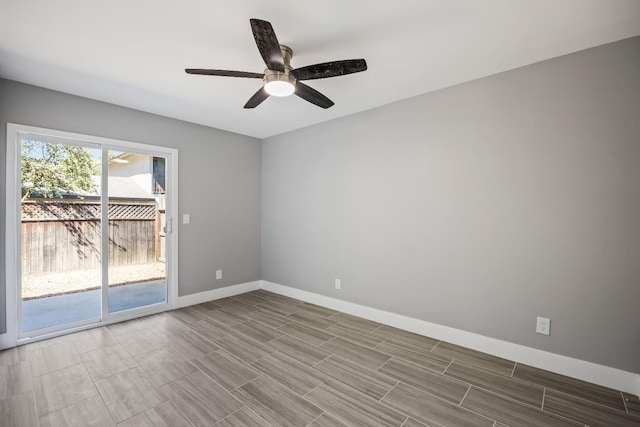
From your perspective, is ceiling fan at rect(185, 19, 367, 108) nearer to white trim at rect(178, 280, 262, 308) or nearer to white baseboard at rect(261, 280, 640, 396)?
white baseboard at rect(261, 280, 640, 396)

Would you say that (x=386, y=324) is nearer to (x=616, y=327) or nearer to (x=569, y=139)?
(x=616, y=327)

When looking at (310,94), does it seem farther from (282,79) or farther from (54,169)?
(54,169)

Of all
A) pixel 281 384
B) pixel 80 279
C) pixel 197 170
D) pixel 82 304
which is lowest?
pixel 281 384

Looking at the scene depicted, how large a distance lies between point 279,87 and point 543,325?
9.65 ft

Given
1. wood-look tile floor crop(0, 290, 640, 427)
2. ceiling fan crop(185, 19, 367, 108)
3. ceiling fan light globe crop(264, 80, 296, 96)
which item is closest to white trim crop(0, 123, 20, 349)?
wood-look tile floor crop(0, 290, 640, 427)

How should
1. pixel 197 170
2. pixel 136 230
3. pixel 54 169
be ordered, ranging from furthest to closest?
pixel 197 170 → pixel 136 230 → pixel 54 169

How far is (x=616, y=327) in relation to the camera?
7.00 feet

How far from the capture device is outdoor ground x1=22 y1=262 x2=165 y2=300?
2.96m

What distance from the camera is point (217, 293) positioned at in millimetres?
4324

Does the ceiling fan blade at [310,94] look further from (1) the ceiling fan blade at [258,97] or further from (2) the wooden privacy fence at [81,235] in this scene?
(2) the wooden privacy fence at [81,235]

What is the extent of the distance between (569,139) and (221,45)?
288 centimetres

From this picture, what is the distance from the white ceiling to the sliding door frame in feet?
1.80

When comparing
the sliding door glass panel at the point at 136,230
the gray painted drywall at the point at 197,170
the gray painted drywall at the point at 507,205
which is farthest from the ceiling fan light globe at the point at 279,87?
the sliding door glass panel at the point at 136,230

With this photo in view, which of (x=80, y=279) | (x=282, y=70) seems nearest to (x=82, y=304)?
(x=80, y=279)
